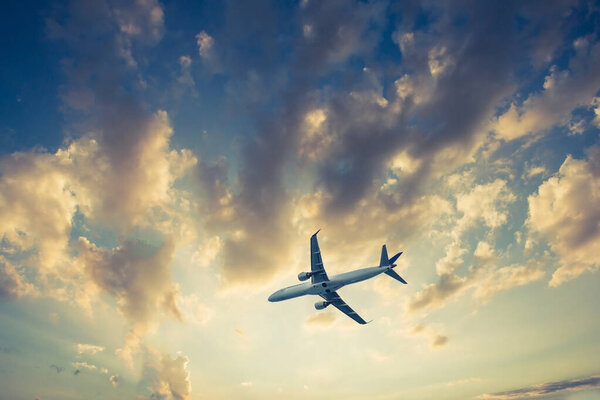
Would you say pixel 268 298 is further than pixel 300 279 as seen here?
Yes

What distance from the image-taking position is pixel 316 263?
45438 millimetres

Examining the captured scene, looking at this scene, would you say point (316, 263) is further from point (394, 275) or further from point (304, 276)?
point (394, 275)

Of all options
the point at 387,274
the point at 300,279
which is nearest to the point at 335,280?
the point at 300,279

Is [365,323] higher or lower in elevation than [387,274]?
lower

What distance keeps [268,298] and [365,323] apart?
25364mm

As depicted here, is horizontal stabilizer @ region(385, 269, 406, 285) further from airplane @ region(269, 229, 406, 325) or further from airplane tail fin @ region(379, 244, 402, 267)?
airplane tail fin @ region(379, 244, 402, 267)

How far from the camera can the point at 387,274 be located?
43938 millimetres

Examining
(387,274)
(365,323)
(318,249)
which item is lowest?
(365,323)

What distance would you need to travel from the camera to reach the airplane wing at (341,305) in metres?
52.7

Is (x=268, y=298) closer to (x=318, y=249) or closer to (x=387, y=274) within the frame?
(x=318, y=249)

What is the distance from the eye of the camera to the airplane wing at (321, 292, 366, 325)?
5269 centimetres

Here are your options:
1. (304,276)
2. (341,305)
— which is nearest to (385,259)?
(304,276)

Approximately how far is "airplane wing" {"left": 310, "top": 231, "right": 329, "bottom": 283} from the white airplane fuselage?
42.6 inches

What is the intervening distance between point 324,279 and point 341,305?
1386cm
